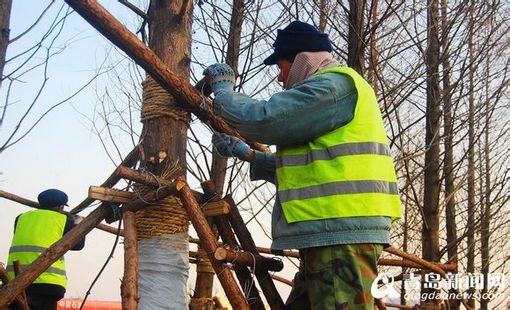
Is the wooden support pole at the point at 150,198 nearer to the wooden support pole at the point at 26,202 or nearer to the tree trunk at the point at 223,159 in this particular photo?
the wooden support pole at the point at 26,202

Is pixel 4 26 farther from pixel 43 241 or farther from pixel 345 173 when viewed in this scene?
pixel 43 241

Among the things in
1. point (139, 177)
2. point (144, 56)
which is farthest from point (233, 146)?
point (144, 56)

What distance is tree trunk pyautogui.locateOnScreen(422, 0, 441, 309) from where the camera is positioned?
6331 millimetres

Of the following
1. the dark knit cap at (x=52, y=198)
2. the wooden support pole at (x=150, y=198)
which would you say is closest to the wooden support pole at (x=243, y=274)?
the wooden support pole at (x=150, y=198)

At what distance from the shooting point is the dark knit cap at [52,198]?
5582 millimetres

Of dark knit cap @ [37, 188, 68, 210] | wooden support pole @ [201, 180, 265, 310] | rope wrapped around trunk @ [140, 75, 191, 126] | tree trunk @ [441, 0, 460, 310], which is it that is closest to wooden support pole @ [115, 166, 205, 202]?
wooden support pole @ [201, 180, 265, 310]

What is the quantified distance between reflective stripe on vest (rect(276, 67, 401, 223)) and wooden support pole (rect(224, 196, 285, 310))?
21.1 inches

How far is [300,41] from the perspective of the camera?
2.65 m

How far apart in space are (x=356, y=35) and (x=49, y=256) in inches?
118

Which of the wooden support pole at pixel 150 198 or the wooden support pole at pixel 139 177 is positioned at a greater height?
the wooden support pole at pixel 139 177

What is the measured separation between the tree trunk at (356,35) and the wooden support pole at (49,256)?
102 inches

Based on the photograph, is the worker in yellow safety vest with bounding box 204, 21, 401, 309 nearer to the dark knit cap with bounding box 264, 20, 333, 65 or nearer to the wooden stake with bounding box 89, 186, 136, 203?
the dark knit cap with bounding box 264, 20, 333, 65

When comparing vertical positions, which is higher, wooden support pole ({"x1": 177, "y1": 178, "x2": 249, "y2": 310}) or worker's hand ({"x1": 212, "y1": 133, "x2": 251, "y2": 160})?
worker's hand ({"x1": 212, "y1": 133, "x2": 251, "y2": 160})

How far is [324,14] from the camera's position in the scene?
5.48 metres
